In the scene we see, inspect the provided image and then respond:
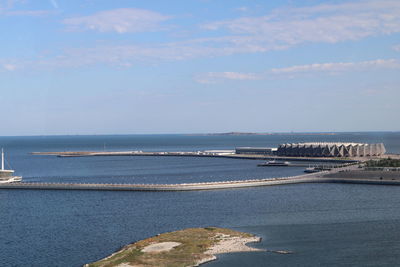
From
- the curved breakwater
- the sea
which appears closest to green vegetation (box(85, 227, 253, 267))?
the sea

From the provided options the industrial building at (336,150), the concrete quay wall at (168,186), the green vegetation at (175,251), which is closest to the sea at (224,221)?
the green vegetation at (175,251)

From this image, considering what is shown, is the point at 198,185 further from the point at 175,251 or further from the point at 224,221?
the point at 175,251

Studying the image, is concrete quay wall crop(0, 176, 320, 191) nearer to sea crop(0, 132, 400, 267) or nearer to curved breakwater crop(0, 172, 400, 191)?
curved breakwater crop(0, 172, 400, 191)

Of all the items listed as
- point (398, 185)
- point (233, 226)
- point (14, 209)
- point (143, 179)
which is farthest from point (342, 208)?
point (143, 179)

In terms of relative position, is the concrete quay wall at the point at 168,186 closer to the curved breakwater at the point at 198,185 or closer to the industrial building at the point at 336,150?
the curved breakwater at the point at 198,185

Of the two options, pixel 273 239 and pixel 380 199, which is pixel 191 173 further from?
pixel 273 239

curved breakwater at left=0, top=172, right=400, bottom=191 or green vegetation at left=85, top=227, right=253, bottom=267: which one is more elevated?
curved breakwater at left=0, top=172, right=400, bottom=191

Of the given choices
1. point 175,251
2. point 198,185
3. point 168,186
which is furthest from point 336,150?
point 175,251
